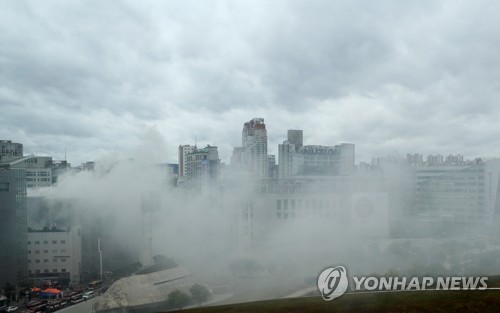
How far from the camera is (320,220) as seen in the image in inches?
1168

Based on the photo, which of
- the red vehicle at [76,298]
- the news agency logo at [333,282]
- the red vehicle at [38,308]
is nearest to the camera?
the news agency logo at [333,282]

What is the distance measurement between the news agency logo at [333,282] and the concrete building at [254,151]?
3423 centimetres

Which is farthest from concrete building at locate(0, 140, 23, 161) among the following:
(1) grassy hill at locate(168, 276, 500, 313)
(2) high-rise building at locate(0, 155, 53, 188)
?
(1) grassy hill at locate(168, 276, 500, 313)

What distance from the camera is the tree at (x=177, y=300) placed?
16.0 metres

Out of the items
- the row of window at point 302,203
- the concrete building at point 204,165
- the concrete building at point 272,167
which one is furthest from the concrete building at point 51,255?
the concrete building at point 272,167

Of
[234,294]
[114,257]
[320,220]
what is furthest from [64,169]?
[234,294]

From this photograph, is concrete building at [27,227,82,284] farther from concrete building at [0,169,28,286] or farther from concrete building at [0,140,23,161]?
concrete building at [0,140,23,161]

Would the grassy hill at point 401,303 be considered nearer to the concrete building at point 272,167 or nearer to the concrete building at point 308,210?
the concrete building at point 308,210

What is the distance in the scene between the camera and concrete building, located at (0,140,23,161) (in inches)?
1788

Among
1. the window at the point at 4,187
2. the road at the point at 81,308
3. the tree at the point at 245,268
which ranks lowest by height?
the road at the point at 81,308

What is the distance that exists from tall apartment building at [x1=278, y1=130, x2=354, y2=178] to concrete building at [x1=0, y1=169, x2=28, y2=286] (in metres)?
28.5

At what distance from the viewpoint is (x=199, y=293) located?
1683 centimetres

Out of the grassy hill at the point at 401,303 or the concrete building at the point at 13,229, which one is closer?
the grassy hill at the point at 401,303

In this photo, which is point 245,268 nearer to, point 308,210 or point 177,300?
point 177,300
